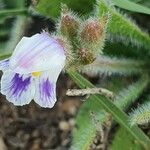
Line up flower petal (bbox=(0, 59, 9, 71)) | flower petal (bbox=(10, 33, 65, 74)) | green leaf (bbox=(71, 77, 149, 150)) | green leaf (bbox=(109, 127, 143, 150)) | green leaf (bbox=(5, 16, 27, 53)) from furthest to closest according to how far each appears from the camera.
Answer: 1. green leaf (bbox=(5, 16, 27, 53))
2. green leaf (bbox=(109, 127, 143, 150))
3. green leaf (bbox=(71, 77, 149, 150))
4. flower petal (bbox=(0, 59, 9, 71))
5. flower petal (bbox=(10, 33, 65, 74))

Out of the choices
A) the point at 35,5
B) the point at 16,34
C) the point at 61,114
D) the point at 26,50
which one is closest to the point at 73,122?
the point at 61,114

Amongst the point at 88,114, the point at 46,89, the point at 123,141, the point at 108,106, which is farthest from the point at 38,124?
the point at 46,89

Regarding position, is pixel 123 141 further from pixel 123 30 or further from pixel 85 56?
pixel 85 56

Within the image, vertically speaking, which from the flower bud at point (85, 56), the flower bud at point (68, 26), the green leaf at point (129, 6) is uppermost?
the green leaf at point (129, 6)

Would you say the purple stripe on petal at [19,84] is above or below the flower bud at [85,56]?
below

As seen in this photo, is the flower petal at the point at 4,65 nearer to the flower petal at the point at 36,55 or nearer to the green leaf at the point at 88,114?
the flower petal at the point at 36,55

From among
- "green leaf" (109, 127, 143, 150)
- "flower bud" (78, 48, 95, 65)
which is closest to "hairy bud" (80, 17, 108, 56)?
"flower bud" (78, 48, 95, 65)

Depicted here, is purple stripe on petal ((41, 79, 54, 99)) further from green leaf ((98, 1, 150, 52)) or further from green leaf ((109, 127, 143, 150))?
green leaf ((109, 127, 143, 150))

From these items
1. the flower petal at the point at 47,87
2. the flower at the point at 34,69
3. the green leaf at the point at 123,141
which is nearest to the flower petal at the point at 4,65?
the flower at the point at 34,69
